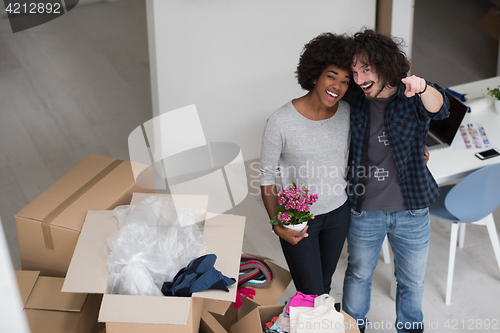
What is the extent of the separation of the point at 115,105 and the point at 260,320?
3229 millimetres

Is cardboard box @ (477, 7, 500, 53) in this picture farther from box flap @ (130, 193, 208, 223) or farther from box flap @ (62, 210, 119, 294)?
box flap @ (62, 210, 119, 294)

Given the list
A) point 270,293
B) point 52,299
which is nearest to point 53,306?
point 52,299

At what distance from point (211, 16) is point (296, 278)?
6.66 ft

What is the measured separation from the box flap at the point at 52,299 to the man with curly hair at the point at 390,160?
1074 millimetres

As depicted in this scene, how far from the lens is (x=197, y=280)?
1.42 metres

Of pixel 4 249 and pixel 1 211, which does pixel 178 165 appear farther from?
pixel 4 249

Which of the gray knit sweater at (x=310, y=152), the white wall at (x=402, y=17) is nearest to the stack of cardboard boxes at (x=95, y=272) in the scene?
the gray knit sweater at (x=310, y=152)

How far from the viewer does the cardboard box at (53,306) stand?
1.61 metres

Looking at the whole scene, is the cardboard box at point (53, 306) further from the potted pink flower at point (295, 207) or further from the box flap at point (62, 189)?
the potted pink flower at point (295, 207)

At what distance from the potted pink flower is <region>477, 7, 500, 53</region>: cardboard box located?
4312 mm

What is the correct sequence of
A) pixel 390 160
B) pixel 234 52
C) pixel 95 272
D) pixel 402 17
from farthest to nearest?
pixel 402 17, pixel 234 52, pixel 390 160, pixel 95 272

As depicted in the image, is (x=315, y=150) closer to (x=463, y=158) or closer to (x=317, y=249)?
(x=317, y=249)

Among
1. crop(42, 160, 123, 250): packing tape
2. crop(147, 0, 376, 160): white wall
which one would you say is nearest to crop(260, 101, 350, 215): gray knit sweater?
crop(42, 160, 123, 250): packing tape

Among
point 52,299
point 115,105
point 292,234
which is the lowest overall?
point 115,105
